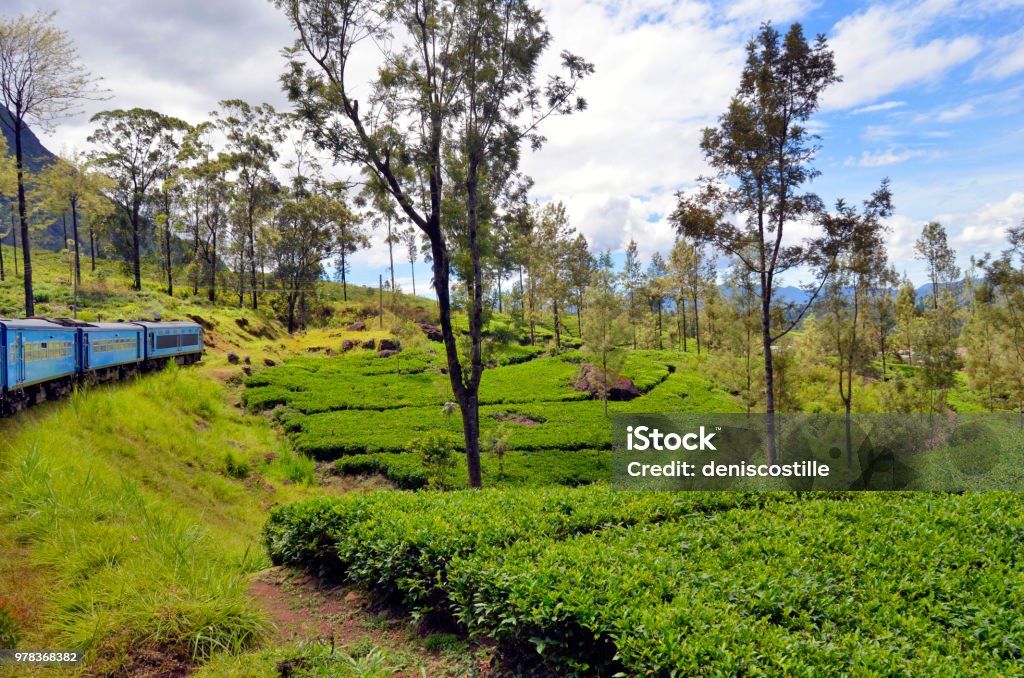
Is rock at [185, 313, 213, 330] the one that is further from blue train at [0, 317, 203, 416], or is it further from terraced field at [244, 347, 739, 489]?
blue train at [0, 317, 203, 416]

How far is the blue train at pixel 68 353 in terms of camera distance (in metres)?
11.1

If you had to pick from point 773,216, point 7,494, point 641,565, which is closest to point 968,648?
point 641,565

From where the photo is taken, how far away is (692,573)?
5.06 metres

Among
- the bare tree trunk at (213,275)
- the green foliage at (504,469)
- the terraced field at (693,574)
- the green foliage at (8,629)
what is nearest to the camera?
the terraced field at (693,574)

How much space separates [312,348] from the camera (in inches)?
1550

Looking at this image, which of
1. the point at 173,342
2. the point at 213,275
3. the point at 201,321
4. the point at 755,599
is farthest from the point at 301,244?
the point at 755,599

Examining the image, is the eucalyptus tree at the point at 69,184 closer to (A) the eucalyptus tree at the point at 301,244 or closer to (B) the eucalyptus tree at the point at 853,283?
(A) the eucalyptus tree at the point at 301,244

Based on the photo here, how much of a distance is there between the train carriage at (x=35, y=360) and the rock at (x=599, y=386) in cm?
2293

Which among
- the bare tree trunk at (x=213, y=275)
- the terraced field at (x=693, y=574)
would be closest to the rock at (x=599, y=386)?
the terraced field at (x=693, y=574)

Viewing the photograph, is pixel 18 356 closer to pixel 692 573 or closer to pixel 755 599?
pixel 692 573

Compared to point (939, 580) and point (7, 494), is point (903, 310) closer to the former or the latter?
point (939, 580)

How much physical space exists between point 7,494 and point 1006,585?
10.9m

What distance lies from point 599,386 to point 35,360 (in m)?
24.0

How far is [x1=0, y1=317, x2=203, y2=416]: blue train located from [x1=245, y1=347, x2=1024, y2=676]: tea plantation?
7.87 meters
